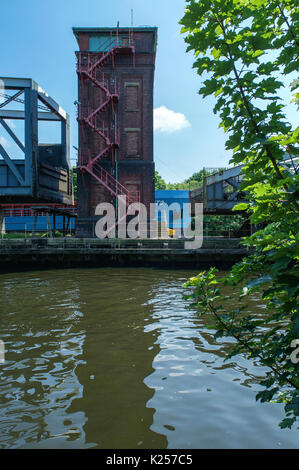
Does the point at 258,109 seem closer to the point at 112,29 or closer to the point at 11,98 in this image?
the point at 11,98

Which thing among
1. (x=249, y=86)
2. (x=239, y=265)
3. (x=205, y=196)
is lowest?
(x=239, y=265)

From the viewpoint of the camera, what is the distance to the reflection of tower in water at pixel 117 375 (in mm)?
2824

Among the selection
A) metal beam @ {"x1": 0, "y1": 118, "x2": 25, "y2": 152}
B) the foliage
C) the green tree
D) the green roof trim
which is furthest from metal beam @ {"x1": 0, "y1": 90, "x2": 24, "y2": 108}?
the green tree

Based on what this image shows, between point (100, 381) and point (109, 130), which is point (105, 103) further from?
point (100, 381)

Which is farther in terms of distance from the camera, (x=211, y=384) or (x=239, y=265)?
(x=211, y=384)

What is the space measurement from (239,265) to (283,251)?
485 millimetres

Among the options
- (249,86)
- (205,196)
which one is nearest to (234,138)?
(249,86)

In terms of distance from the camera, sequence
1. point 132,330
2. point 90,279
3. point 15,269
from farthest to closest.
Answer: point 15,269 → point 90,279 → point 132,330

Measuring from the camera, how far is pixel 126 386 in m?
3.72

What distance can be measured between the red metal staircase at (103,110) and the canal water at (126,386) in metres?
17.2

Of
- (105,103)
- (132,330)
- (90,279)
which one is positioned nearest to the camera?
(132,330)

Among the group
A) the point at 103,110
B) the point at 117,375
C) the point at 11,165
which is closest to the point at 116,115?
the point at 103,110

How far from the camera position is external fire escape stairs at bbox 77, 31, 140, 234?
22.8 metres

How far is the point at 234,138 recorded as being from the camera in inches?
79.9
